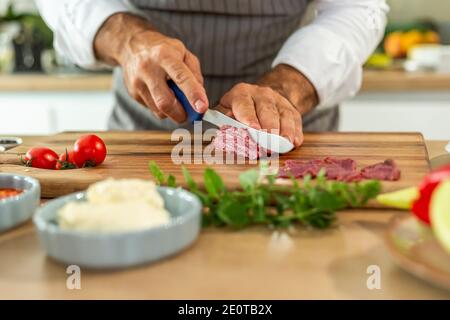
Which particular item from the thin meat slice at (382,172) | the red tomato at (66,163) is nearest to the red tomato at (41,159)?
the red tomato at (66,163)

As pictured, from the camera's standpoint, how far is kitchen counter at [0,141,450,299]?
0.58m

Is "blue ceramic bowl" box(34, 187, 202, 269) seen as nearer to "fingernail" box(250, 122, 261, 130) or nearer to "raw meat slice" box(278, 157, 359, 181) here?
"raw meat slice" box(278, 157, 359, 181)

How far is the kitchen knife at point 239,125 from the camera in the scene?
1.02 metres

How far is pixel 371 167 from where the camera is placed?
35.9 inches

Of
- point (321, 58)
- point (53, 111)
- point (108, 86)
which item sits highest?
point (321, 58)

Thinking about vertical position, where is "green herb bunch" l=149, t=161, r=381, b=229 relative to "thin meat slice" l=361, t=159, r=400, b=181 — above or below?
above

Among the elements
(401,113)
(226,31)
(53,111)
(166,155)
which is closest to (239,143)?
(166,155)

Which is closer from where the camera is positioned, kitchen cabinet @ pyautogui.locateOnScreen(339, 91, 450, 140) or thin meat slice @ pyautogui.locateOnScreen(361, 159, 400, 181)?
thin meat slice @ pyautogui.locateOnScreen(361, 159, 400, 181)

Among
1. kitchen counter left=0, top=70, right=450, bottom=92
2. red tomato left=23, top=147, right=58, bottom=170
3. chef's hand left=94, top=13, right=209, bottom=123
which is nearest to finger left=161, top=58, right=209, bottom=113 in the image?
chef's hand left=94, top=13, right=209, bottom=123

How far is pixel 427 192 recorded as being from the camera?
2.14 ft

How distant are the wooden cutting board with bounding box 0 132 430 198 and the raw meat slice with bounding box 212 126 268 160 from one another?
3cm

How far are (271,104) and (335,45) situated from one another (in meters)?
0.31

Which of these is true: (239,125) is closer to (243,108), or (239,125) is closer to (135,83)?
(243,108)
